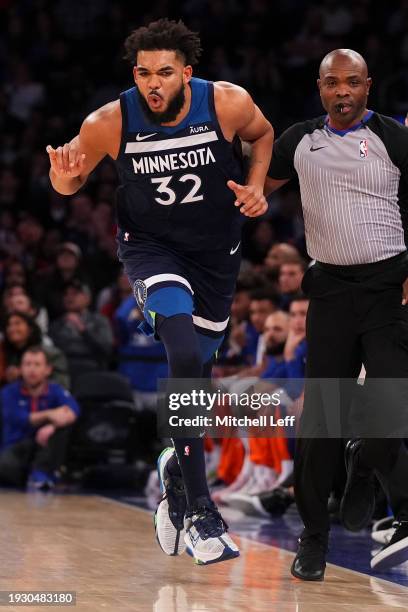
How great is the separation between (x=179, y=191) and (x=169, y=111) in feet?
1.07

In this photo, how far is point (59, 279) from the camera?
37.1 feet

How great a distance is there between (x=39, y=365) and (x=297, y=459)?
4.61 m

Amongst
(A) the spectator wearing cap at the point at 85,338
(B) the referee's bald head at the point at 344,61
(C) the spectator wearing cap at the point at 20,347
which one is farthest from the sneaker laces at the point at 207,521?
(A) the spectator wearing cap at the point at 85,338

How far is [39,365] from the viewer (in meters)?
9.36

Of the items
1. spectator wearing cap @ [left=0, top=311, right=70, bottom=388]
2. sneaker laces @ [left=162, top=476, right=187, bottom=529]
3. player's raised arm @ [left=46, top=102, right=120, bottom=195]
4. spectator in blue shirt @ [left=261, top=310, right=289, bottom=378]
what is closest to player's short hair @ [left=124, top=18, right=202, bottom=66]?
player's raised arm @ [left=46, top=102, right=120, bottom=195]

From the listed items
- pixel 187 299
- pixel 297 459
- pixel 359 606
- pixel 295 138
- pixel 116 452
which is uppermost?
pixel 295 138

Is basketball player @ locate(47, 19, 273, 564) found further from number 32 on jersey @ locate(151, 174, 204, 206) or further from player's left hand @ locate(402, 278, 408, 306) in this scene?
player's left hand @ locate(402, 278, 408, 306)

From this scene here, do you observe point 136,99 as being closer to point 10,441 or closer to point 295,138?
point 295,138

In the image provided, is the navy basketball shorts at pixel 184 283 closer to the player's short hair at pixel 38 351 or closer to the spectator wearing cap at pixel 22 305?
the player's short hair at pixel 38 351

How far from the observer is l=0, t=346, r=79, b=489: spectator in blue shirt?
9.27 meters

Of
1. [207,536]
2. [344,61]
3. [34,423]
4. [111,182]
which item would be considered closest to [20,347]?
[34,423]

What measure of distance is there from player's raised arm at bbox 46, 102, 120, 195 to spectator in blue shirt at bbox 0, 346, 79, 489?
4.55 metres

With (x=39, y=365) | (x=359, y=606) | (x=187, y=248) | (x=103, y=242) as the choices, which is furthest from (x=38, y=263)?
(x=359, y=606)

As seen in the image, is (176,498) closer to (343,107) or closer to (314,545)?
(314,545)
